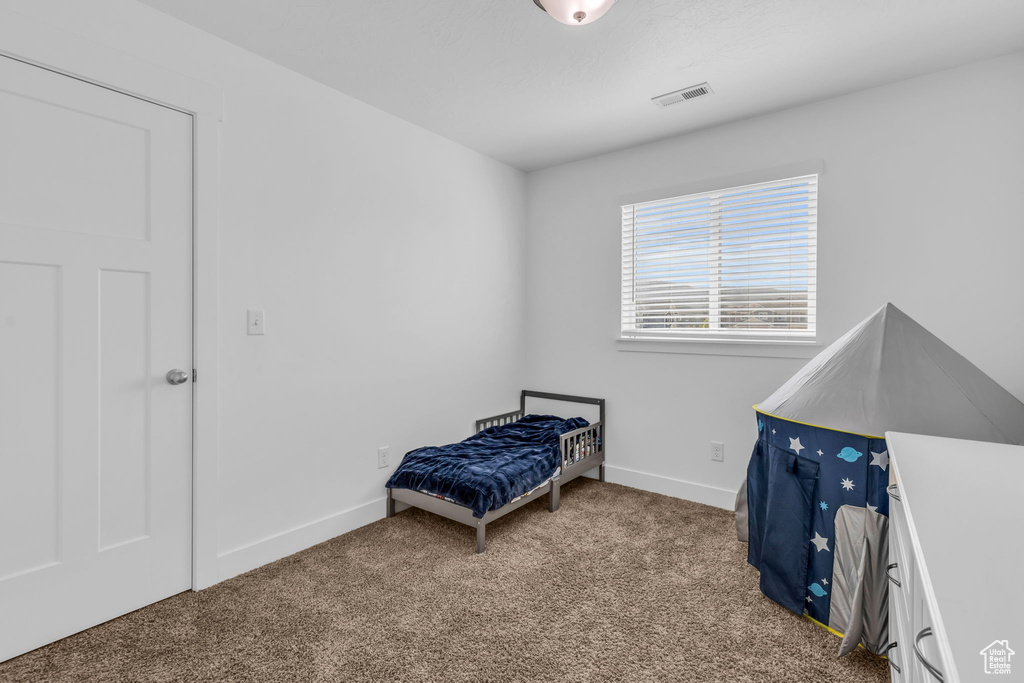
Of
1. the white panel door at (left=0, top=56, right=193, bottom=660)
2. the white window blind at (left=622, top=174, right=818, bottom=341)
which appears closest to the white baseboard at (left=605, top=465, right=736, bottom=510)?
the white window blind at (left=622, top=174, right=818, bottom=341)

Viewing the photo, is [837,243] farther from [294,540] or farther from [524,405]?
[294,540]

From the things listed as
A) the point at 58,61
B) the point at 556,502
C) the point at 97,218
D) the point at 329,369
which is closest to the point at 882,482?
the point at 556,502

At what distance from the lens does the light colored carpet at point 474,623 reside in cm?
162

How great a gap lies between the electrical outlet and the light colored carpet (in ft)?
1.95

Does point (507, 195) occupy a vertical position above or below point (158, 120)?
above

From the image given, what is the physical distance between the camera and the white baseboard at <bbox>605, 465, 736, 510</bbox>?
303cm

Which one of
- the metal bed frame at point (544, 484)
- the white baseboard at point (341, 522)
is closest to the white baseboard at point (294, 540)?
the white baseboard at point (341, 522)

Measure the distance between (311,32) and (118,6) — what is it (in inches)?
26.9

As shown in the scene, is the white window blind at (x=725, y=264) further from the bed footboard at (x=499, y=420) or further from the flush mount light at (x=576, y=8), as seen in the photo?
the flush mount light at (x=576, y=8)

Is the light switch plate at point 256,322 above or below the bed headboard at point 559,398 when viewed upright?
above

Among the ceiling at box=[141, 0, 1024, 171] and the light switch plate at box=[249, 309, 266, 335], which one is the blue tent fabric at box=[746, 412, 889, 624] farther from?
the light switch plate at box=[249, 309, 266, 335]

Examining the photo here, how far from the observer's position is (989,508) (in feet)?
2.96

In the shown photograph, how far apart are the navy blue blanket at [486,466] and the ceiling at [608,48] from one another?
2.03 meters

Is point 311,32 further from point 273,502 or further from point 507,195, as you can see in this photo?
point 273,502
